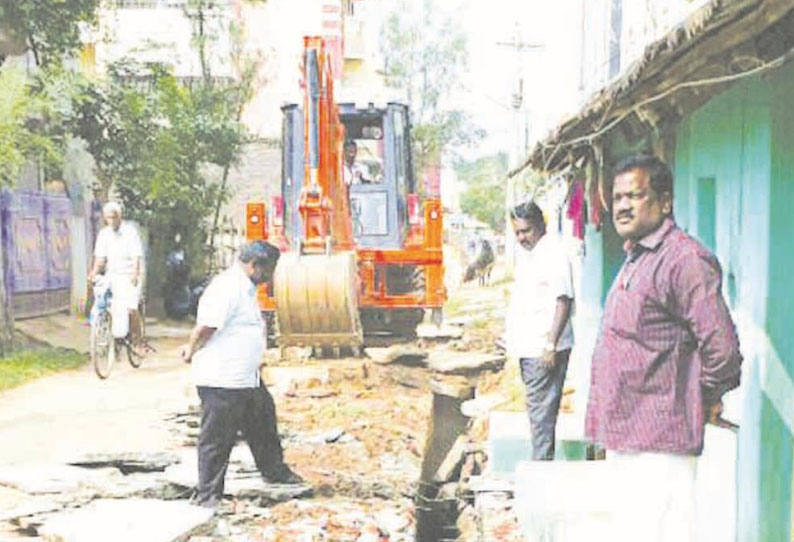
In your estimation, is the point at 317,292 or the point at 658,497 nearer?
the point at 658,497

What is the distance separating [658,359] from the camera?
3.87 metres

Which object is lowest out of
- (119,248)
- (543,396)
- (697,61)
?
(543,396)

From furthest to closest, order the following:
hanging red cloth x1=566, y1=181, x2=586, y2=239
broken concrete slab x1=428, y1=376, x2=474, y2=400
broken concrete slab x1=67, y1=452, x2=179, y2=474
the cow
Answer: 1. the cow
2. broken concrete slab x1=428, y1=376, x2=474, y2=400
3. hanging red cloth x1=566, y1=181, x2=586, y2=239
4. broken concrete slab x1=67, y1=452, x2=179, y2=474

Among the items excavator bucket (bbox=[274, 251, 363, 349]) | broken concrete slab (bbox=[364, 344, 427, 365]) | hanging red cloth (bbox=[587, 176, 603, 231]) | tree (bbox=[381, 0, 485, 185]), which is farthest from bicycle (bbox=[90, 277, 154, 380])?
tree (bbox=[381, 0, 485, 185])

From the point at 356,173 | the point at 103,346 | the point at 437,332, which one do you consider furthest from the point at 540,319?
the point at 437,332

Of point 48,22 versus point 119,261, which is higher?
point 48,22

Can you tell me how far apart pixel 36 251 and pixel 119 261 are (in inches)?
272

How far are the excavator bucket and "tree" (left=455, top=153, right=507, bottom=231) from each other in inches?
1644

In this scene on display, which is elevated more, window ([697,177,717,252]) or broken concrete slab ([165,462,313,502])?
window ([697,177,717,252])

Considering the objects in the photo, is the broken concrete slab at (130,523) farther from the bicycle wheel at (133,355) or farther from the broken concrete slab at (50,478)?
the bicycle wheel at (133,355)

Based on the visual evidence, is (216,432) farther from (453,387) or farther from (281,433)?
(453,387)

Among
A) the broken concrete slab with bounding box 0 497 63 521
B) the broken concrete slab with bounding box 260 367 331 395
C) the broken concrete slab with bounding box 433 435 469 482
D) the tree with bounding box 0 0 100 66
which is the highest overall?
the tree with bounding box 0 0 100 66

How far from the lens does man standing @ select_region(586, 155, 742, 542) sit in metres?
3.76

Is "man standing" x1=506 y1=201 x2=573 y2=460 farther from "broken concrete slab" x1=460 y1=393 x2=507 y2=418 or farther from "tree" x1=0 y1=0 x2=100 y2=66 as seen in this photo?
"tree" x1=0 y1=0 x2=100 y2=66
